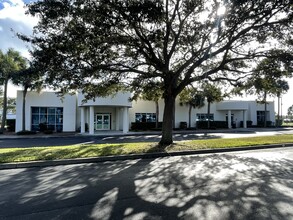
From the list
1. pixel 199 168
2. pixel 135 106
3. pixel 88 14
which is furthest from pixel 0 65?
pixel 199 168

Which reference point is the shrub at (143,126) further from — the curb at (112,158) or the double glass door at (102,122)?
the curb at (112,158)

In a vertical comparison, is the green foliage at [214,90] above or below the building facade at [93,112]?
above

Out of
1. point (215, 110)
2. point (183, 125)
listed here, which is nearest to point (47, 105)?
point (183, 125)

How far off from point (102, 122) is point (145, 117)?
649 centimetres

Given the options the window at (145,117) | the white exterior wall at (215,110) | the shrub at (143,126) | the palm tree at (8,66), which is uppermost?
the palm tree at (8,66)

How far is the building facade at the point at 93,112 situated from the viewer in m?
27.1

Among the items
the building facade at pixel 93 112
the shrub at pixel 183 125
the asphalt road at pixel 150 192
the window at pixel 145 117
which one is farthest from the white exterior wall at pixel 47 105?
the asphalt road at pixel 150 192

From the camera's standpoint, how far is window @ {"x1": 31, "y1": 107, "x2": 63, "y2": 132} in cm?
2926

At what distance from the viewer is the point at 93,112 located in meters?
26.4

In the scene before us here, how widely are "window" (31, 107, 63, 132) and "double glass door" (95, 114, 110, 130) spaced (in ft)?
15.1

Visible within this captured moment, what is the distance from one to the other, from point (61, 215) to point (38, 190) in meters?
1.88

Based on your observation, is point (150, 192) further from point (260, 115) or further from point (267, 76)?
point (260, 115)

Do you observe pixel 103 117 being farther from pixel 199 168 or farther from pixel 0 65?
pixel 199 168

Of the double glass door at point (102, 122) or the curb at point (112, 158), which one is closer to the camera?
the curb at point (112, 158)
